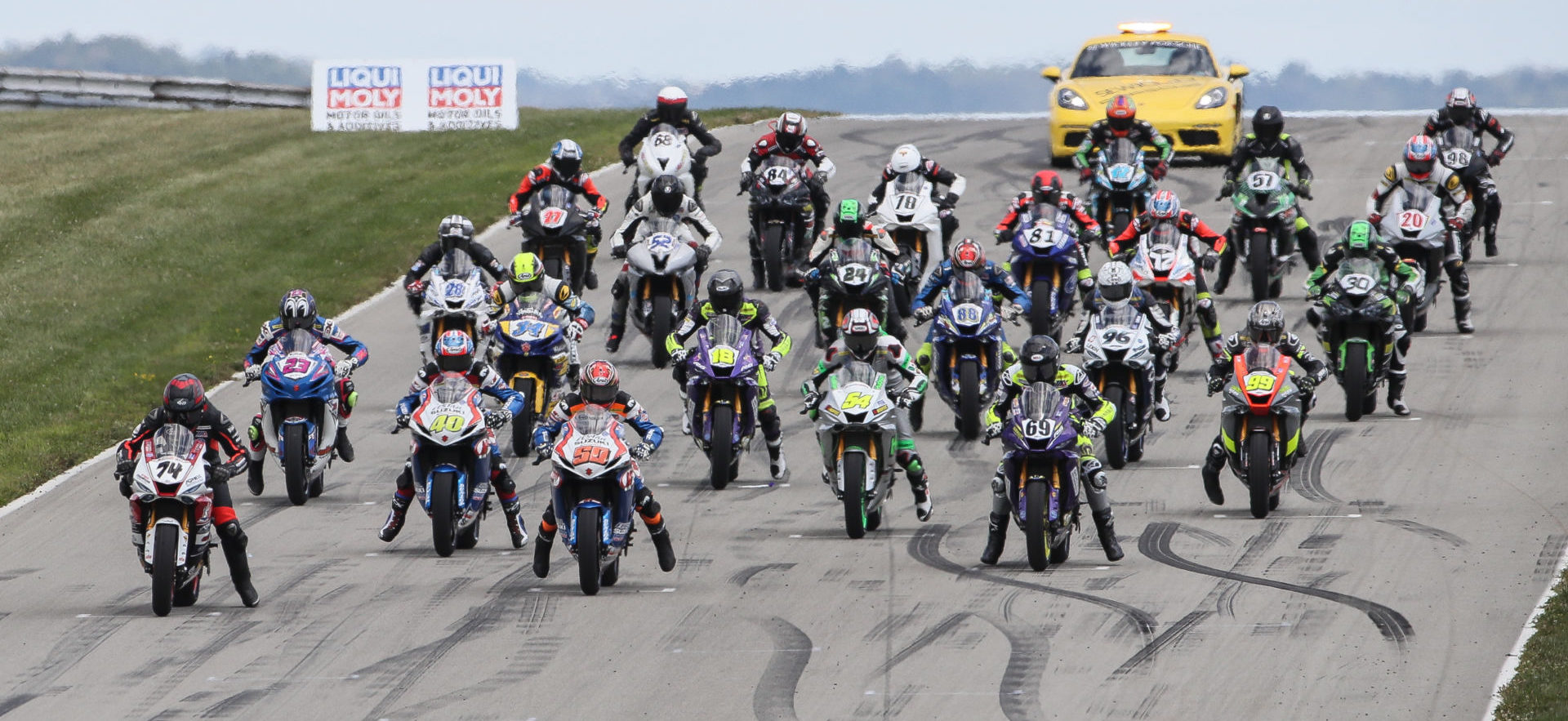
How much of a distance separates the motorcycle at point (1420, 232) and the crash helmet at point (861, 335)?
7.57 m

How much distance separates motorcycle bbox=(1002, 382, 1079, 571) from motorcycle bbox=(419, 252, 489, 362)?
6.32 metres

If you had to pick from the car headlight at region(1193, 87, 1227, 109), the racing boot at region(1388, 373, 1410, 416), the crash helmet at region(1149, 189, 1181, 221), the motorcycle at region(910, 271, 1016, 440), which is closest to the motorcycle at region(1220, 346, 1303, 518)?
the motorcycle at region(910, 271, 1016, 440)

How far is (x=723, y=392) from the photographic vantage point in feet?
56.2

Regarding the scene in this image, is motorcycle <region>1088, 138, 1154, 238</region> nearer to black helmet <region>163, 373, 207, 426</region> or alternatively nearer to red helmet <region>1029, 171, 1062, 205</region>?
red helmet <region>1029, 171, 1062, 205</region>

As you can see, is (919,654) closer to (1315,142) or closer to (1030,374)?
(1030,374)

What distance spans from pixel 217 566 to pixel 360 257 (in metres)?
14.0

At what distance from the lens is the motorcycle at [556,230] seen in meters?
22.8

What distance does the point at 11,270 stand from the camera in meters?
28.7

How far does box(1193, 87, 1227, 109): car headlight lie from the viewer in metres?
30.1

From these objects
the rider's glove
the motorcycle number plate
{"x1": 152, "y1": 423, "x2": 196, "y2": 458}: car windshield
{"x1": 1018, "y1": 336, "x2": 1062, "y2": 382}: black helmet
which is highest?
the motorcycle number plate

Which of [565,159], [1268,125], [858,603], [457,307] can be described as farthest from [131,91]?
[858,603]

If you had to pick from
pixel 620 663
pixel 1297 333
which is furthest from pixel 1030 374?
pixel 1297 333

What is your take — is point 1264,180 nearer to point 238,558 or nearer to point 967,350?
point 967,350

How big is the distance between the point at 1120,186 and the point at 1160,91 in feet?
21.0
